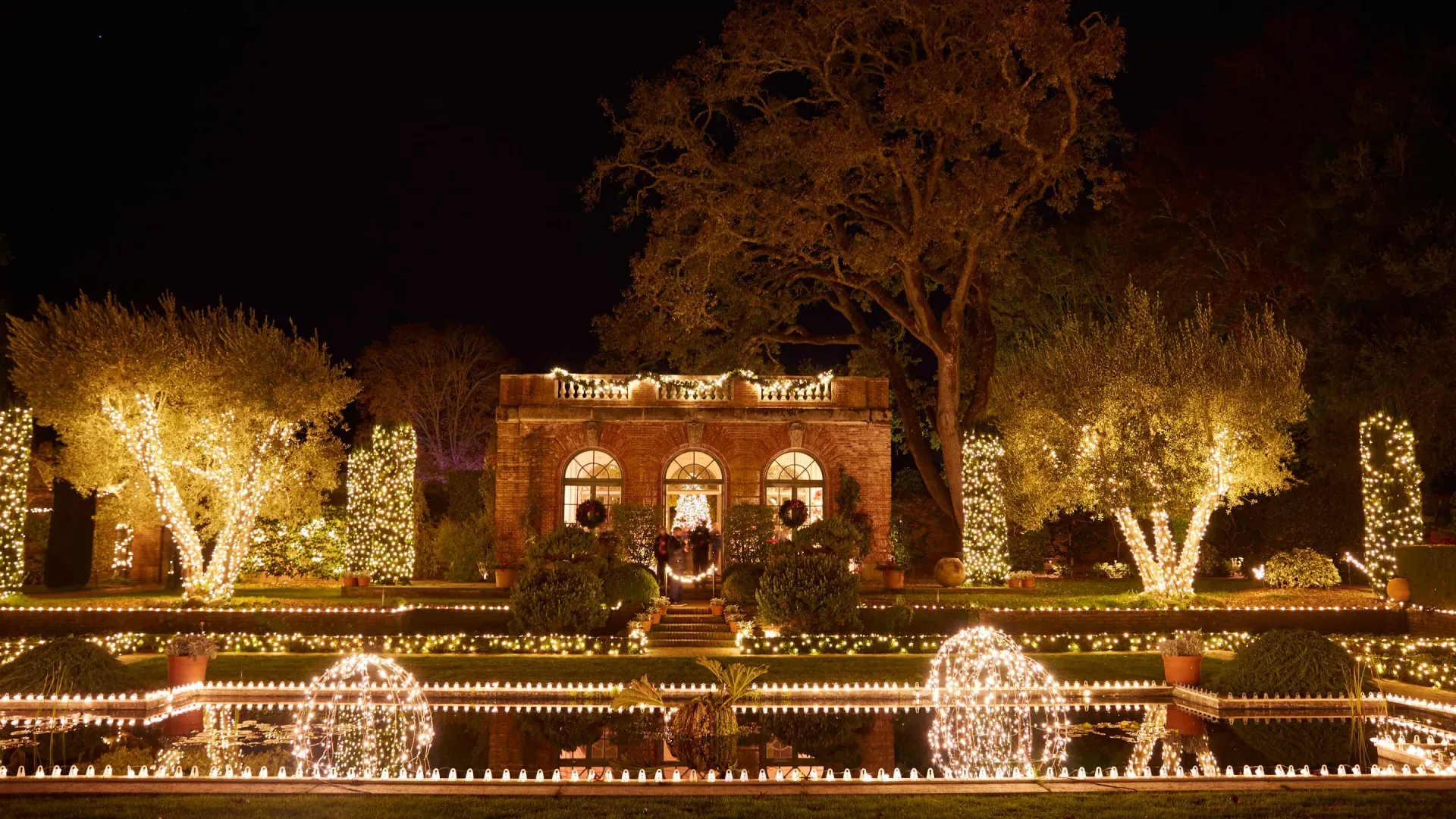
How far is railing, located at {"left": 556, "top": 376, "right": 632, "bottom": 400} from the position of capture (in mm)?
25766

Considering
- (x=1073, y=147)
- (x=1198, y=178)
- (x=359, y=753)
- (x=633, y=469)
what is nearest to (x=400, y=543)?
(x=633, y=469)

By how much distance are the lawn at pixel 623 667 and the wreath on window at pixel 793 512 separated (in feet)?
27.5

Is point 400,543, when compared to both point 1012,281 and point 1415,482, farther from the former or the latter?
point 1415,482

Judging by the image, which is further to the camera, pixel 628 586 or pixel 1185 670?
pixel 628 586

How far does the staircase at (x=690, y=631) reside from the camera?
18.0 metres

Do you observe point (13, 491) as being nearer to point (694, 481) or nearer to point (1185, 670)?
point (694, 481)

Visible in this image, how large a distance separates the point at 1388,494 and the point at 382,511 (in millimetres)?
19079

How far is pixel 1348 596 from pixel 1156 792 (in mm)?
16732

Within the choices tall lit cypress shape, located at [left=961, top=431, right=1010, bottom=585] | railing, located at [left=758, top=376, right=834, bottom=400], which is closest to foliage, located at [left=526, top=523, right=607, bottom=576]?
railing, located at [left=758, top=376, right=834, bottom=400]

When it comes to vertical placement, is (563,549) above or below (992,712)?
above

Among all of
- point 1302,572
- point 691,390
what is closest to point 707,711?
point 691,390

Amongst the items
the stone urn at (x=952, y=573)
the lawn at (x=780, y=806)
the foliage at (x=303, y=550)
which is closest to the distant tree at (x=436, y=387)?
the foliage at (x=303, y=550)

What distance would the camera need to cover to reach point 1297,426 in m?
27.7

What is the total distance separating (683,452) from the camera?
2553cm
